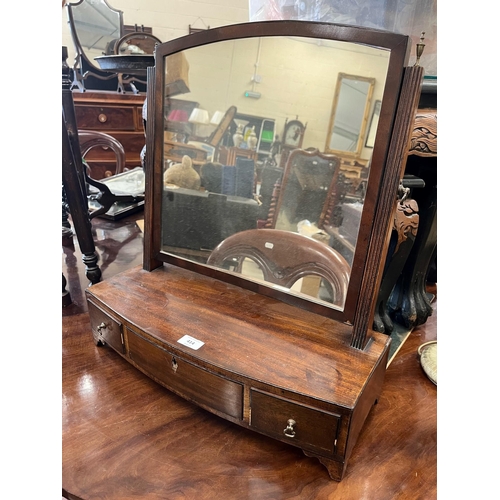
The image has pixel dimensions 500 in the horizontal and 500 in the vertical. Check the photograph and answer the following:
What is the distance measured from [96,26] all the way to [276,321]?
5.67 feet

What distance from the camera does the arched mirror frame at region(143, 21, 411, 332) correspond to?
429mm

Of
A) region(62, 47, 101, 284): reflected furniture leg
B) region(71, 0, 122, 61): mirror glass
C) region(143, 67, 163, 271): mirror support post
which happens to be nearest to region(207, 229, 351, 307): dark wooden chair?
region(143, 67, 163, 271): mirror support post

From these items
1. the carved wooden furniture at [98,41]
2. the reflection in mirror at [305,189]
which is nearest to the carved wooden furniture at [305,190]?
the reflection in mirror at [305,189]

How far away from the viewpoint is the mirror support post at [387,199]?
0.42m

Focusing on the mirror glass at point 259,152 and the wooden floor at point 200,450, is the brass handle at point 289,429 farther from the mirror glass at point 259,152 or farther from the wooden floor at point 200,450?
the mirror glass at point 259,152

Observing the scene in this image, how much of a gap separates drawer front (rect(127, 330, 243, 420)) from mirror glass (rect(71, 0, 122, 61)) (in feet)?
5.22

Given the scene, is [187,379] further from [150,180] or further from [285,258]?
[150,180]

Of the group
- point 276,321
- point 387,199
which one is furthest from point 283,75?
point 276,321

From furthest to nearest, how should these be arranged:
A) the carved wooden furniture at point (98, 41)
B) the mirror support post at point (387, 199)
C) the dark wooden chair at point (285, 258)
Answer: the carved wooden furniture at point (98, 41) → the dark wooden chair at point (285, 258) → the mirror support post at point (387, 199)

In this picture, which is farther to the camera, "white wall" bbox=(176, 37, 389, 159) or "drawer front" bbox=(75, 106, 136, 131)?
"drawer front" bbox=(75, 106, 136, 131)

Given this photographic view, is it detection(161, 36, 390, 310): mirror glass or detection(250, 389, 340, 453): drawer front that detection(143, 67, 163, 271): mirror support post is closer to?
detection(161, 36, 390, 310): mirror glass

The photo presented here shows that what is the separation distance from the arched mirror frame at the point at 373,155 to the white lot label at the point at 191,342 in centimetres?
14

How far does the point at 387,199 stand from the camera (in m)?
0.46
